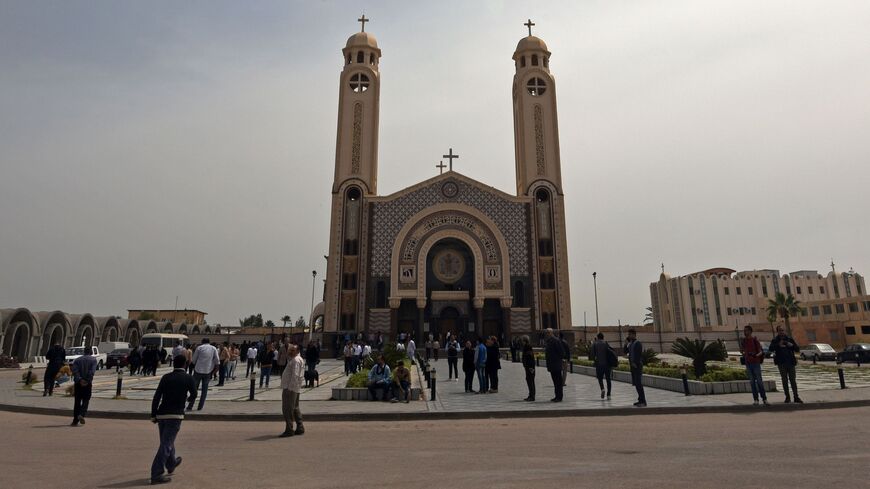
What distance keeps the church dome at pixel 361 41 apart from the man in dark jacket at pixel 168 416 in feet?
151

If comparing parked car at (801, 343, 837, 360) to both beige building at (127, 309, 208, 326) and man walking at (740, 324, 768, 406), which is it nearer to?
man walking at (740, 324, 768, 406)

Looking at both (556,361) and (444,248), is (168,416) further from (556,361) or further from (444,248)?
(444,248)

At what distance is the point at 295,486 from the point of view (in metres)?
5.41

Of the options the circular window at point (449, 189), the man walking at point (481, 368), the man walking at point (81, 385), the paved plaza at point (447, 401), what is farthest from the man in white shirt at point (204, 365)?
the circular window at point (449, 189)

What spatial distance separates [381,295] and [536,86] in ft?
78.2

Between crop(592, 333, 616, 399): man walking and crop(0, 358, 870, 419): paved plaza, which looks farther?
crop(592, 333, 616, 399): man walking

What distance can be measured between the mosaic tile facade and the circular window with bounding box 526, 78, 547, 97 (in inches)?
445

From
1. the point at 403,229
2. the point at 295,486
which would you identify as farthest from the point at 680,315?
the point at 295,486

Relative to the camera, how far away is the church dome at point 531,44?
48.3 metres

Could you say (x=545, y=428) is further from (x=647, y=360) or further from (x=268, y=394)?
(x=647, y=360)

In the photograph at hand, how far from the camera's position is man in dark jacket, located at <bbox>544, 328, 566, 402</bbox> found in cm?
1209

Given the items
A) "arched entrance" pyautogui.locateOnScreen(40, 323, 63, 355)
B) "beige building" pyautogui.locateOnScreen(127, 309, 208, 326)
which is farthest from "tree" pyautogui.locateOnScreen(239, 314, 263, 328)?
"arched entrance" pyautogui.locateOnScreen(40, 323, 63, 355)

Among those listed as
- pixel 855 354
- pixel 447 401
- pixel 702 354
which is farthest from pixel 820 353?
pixel 447 401

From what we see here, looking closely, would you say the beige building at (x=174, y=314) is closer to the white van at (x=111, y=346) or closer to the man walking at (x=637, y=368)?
the white van at (x=111, y=346)
